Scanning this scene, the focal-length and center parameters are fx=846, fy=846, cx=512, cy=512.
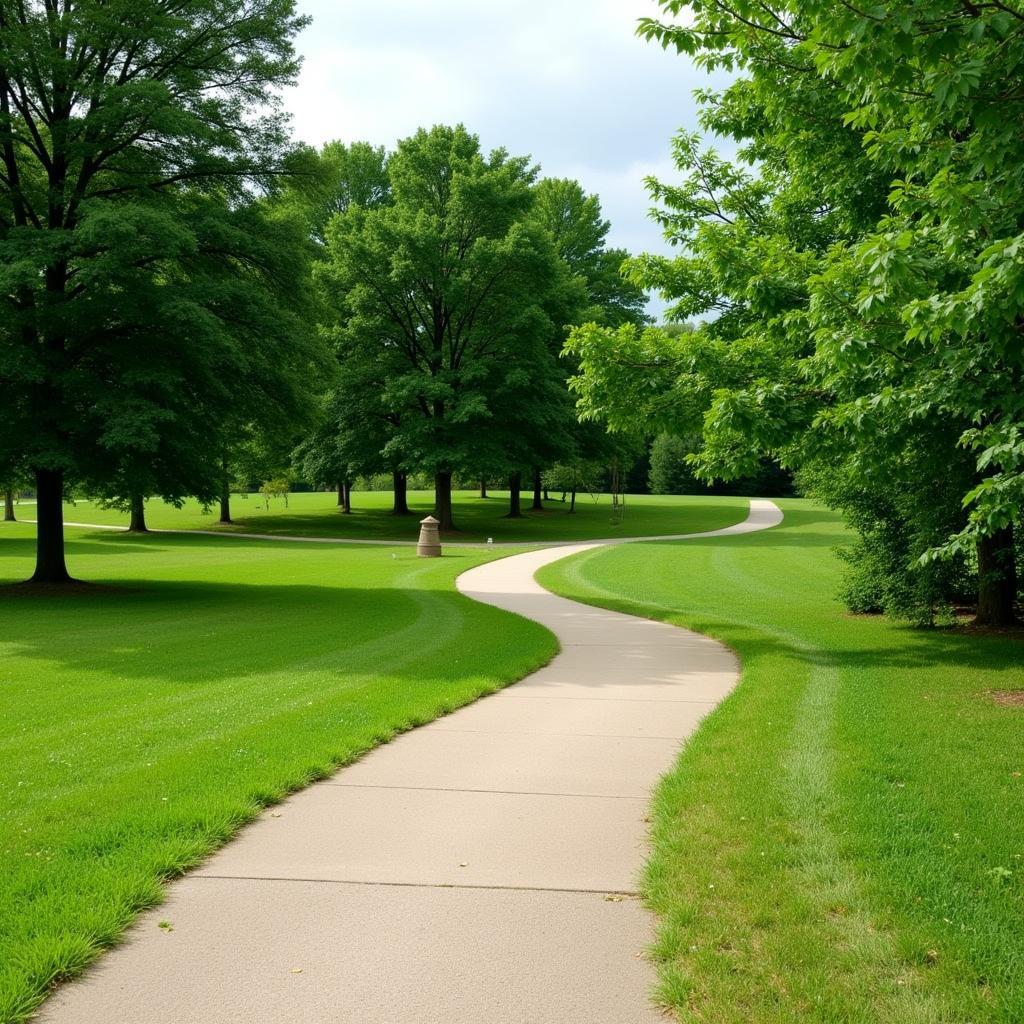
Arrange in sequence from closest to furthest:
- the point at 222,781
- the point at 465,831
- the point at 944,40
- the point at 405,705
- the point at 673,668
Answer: the point at 944,40 → the point at 465,831 → the point at 222,781 → the point at 405,705 → the point at 673,668

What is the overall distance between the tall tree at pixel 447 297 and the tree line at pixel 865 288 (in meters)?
22.8

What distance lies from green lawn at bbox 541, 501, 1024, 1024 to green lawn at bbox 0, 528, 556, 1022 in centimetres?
243

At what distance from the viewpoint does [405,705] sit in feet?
25.2

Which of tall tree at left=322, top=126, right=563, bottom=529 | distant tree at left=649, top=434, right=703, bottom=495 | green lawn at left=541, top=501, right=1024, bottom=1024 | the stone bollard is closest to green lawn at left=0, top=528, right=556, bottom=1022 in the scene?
green lawn at left=541, top=501, right=1024, bottom=1024

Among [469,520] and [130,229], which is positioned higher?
[130,229]

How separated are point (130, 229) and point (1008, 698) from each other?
14.2 meters

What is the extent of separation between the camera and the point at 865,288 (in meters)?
5.72

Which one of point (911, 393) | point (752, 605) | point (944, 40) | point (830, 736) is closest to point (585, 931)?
point (830, 736)

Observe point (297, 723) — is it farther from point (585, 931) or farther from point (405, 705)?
point (585, 931)

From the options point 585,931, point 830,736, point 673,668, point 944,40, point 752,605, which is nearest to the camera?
point 585,931

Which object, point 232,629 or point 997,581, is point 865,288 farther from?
point 232,629

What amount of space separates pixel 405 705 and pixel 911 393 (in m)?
5.08

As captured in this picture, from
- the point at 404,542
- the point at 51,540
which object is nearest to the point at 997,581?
the point at 51,540

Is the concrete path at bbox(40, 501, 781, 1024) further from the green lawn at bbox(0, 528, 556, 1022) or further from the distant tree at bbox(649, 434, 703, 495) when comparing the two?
the distant tree at bbox(649, 434, 703, 495)
